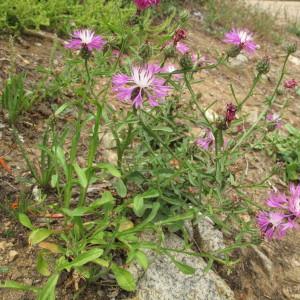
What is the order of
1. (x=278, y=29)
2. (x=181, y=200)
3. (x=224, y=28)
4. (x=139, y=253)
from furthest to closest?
(x=278, y=29) → (x=224, y=28) → (x=181, y=200) → (x=139, y=253)

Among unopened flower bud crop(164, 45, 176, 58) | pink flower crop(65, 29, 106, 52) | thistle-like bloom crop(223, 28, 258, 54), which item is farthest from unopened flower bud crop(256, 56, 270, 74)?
pink flower crop(65, 29, 106, 52)

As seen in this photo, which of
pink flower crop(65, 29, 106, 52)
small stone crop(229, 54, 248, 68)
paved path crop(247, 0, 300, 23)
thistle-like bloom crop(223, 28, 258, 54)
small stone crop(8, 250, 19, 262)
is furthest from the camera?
paved path crop(247, 0, 300, 23)

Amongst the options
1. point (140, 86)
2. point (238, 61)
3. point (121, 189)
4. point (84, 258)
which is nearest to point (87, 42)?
point (140, 86)

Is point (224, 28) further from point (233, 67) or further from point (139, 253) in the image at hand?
point (139, 253)

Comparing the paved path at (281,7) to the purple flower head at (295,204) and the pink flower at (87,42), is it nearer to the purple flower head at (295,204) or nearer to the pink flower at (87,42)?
the pink flower at (87,42)

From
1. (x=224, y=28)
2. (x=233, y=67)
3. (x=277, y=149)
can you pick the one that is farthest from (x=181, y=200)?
(x=224, y=28)

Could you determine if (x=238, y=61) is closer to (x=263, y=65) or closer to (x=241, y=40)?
(x=241, y=40)

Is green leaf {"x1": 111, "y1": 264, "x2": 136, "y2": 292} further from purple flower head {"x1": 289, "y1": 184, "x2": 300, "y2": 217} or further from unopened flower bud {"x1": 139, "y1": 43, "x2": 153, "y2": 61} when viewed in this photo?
unopened flower bud {"x1": 139, "y1": 43, "x2": 153, "y2": 61}
